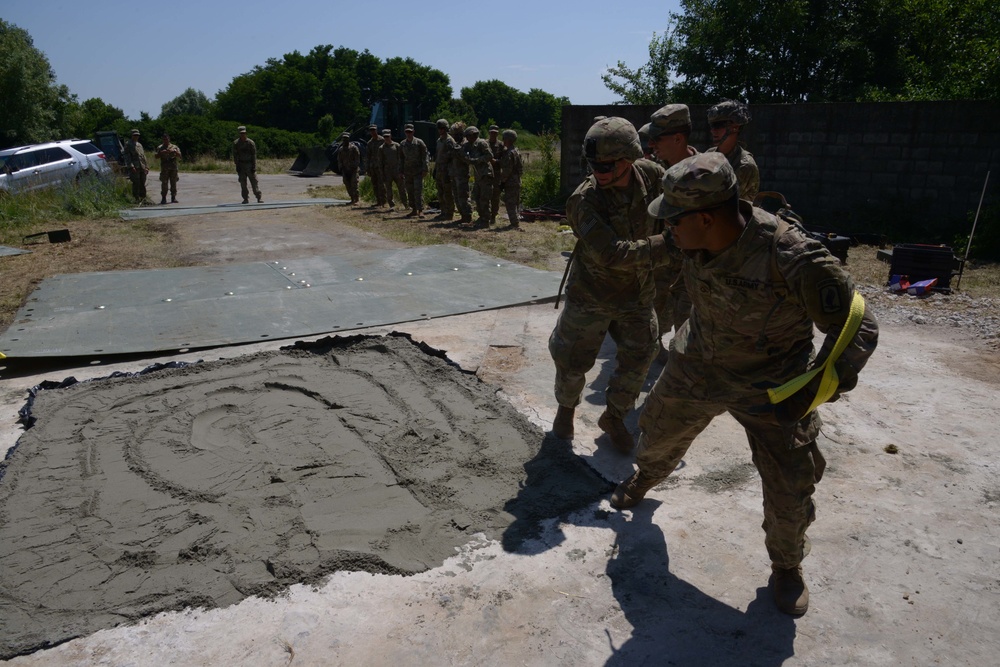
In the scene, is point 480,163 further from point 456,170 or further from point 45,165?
point 45,165

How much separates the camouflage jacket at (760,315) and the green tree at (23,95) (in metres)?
32.7

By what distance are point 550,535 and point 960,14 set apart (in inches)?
639

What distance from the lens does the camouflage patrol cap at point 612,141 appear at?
333cm

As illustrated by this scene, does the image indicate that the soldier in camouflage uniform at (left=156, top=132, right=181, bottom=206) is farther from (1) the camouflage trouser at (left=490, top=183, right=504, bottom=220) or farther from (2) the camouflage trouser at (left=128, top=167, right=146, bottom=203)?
(1) the camouflage trouser at (left=490, top=183, right=504, bottom=220)

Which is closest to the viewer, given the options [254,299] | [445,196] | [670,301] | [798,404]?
[798,404]

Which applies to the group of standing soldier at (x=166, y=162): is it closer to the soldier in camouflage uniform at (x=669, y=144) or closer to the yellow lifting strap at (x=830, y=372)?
the soldier in camouflage uniform at (x=669, y=144)

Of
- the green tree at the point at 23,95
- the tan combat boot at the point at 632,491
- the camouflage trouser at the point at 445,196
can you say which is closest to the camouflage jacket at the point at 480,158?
the camouflage trouser at the point at 445,196

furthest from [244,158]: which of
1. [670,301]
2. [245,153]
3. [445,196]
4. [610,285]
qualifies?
[610,285]

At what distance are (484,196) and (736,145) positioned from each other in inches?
295

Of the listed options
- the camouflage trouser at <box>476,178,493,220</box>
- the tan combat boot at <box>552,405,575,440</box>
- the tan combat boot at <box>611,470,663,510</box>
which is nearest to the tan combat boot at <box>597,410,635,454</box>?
the tan combat boot at <box>552,405,575,440</box>

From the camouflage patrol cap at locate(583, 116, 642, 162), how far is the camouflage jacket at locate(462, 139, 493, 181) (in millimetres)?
8594

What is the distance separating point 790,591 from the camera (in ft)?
8.61

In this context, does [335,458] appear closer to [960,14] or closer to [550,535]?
[550,535]

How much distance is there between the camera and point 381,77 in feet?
179
